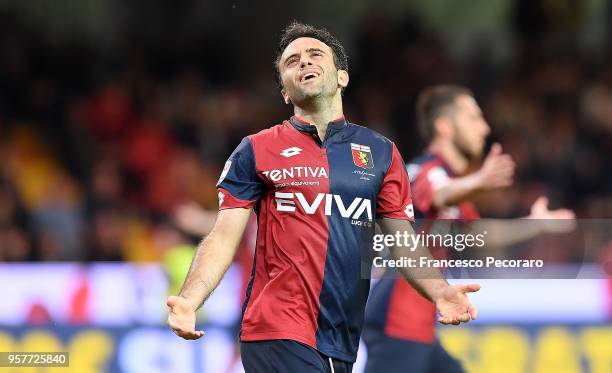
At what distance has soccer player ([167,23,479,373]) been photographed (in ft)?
13.8

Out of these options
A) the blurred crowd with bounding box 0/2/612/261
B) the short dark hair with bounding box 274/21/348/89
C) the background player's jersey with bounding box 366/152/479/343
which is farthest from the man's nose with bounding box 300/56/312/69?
the blurred crowd with bounding box 0/2/612/261

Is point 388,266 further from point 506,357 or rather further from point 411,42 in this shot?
point 411,42

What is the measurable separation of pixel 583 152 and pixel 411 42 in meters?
2.45

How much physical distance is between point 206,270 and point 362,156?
2.56 feet

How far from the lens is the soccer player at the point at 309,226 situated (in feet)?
13.8

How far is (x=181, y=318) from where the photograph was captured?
12.8 feet

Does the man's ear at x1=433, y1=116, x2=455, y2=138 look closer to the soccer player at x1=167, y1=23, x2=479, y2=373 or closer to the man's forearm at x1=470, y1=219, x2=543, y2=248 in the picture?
the man's forearm at x1=470, y1=219, x2=543, y2=248

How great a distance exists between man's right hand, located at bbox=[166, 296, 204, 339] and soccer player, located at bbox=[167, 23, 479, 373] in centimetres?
12

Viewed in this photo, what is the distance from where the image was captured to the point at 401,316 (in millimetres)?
6070

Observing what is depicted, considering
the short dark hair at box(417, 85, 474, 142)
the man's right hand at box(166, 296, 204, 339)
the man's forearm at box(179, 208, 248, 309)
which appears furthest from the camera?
the short dark hair at box(417, 85, 474, 142)

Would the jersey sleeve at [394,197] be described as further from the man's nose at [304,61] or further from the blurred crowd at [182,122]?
the blurred crowd at [182,122]

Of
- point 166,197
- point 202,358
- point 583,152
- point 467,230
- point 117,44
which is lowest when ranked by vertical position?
point 202,358

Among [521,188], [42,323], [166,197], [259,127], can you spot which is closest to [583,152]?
[521,188]
